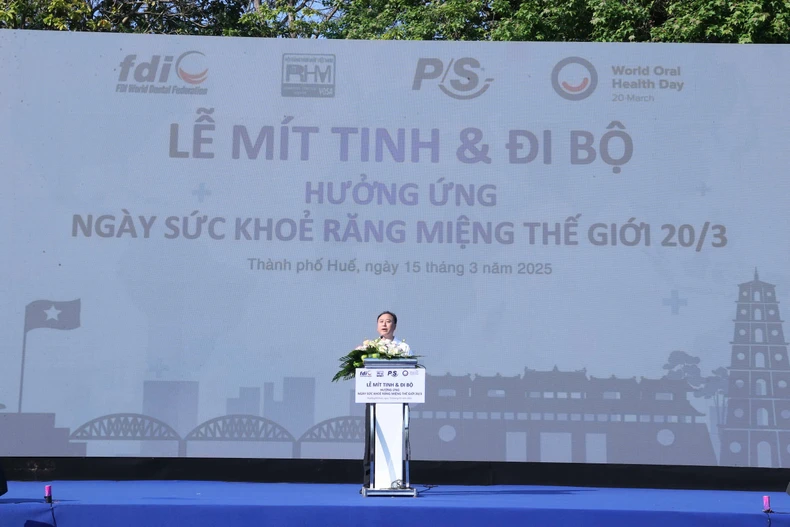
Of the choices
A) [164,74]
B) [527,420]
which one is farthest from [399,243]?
[164,74]

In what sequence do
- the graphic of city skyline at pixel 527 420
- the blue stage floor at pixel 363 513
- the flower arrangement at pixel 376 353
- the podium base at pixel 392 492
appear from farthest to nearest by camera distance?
1. the graphic of city skyline at pixel 527 420
2. the flower arrangement at pixel 376 353
3. the podium base at pixel 392 492
4. the blue stage floor at pixel 363 513

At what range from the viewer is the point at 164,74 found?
5895mm

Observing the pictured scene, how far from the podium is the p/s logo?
2264 millimetres

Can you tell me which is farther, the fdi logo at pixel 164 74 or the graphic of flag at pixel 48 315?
the fdi logo at pixel 164 74

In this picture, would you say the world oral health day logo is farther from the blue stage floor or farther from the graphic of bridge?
the blue stage floor

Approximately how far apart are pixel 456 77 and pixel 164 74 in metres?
2.09

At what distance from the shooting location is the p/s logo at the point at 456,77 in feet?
19.4

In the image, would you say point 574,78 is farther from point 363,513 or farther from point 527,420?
point 363,513

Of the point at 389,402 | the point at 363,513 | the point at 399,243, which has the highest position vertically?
the point at 399,243

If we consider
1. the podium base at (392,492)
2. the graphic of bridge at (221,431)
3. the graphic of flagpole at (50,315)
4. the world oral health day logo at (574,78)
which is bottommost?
the podium base at (392,492)

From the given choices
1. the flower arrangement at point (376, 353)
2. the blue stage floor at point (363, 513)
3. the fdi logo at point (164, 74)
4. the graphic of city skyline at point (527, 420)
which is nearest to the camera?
the blue stage floor at point (363, 513)

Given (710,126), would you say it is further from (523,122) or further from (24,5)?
(24,5)

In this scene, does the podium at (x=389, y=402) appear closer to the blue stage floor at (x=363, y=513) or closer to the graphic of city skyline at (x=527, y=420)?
the blue stage floor at (x=363, y=513)

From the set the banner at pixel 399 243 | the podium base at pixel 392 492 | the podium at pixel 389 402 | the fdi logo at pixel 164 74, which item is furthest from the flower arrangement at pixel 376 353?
the fdi logo at pixel 164 74
